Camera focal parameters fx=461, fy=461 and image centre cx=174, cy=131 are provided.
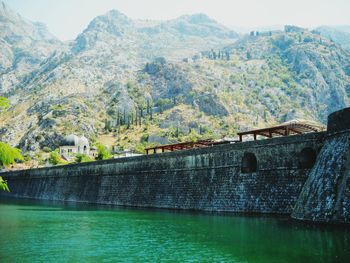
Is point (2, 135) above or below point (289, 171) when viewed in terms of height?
above

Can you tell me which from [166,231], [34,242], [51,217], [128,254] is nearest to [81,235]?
[34,242]

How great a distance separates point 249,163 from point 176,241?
13449 mm

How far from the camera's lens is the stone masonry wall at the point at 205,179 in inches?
1210

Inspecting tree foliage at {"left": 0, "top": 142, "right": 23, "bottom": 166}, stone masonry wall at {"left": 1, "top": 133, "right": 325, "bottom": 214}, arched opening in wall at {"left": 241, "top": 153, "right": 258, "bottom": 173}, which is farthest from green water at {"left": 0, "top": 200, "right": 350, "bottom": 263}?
tree foliage at {"left": 0, "top": 142, "right": 23, "bottom": 166}

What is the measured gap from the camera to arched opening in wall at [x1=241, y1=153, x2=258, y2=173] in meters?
34.5

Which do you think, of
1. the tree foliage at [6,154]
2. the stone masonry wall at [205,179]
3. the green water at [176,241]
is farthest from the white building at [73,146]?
the tree foliage at [6,154]

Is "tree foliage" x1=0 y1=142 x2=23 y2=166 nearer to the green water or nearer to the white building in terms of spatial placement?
the green water

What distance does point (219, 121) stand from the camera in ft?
586

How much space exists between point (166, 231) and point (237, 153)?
1062 centimetres

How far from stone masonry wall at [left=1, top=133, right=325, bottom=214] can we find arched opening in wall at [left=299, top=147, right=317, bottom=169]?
35 centimetres

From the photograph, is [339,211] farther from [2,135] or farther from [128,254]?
[2,135]

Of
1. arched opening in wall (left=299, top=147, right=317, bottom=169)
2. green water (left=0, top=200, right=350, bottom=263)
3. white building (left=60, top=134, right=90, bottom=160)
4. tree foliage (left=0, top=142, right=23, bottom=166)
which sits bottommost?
green water (left=0, top=200, right=350, bottom=263)

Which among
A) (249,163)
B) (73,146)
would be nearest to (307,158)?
(249,163)

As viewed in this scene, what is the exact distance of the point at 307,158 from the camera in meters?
30.8
